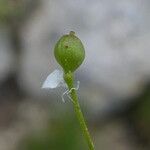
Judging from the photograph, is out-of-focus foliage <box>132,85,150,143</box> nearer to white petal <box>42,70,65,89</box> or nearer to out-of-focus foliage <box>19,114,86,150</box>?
out-of-focus foliage <box>19,114,86,150</box>

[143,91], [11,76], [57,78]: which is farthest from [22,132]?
[57,78]

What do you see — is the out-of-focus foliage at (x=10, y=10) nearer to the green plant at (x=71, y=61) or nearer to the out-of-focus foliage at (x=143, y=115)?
the out-of-focus foliage at (x=143, y=115)

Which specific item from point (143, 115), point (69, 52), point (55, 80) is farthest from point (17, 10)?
point (69, 52)

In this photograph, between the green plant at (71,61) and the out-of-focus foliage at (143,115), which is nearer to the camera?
the green plant at (71,61)

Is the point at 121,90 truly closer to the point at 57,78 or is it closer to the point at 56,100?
the point at 56,100

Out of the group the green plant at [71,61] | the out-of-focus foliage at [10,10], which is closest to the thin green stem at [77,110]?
the green plant at [71,61]

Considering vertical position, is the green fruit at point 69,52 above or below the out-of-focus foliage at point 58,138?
below
